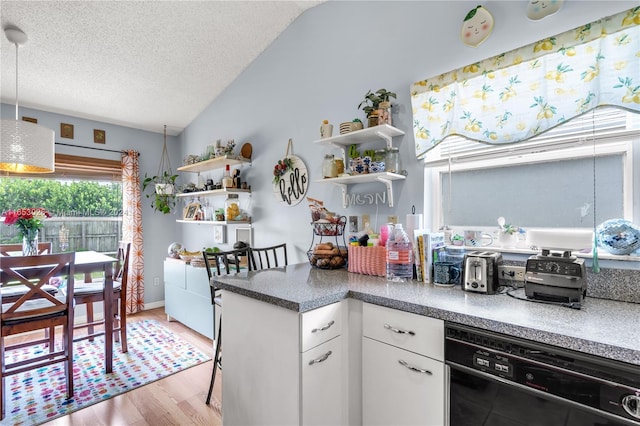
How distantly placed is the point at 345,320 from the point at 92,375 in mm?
2265

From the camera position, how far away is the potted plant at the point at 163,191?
155 inches

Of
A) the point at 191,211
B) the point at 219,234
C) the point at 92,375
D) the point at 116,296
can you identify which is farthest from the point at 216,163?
the point at 92,375

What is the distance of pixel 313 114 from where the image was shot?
2473mm

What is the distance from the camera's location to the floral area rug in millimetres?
2029

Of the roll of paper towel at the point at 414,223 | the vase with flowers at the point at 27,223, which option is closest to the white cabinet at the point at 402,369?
the roll of paper towel at the point at 414,223

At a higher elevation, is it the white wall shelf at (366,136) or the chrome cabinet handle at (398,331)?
the white wall shelf at (366,136)

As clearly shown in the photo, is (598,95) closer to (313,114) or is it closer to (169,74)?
(313,114)

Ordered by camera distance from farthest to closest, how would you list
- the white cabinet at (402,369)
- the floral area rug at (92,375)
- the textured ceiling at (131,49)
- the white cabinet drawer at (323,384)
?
the textured ceiling at (131,49)
the floral area rug at (92,375)
the white cabinet drawer at (323,384)
the white cabinet at (402,369)

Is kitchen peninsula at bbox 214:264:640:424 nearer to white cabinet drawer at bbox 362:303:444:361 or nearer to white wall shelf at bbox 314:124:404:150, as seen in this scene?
white cabinet drawer at bbox 362:303:444:361

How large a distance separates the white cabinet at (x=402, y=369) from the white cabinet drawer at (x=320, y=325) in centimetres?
13

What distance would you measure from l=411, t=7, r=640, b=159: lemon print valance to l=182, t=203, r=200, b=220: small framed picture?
2883 millimetres

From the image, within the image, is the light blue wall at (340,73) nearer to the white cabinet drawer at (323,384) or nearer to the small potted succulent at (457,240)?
the small potted succulent at (457,240)

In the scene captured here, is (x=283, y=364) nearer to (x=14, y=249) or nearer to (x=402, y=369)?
(x=402, y=369)

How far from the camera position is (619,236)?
1257 millimetres
